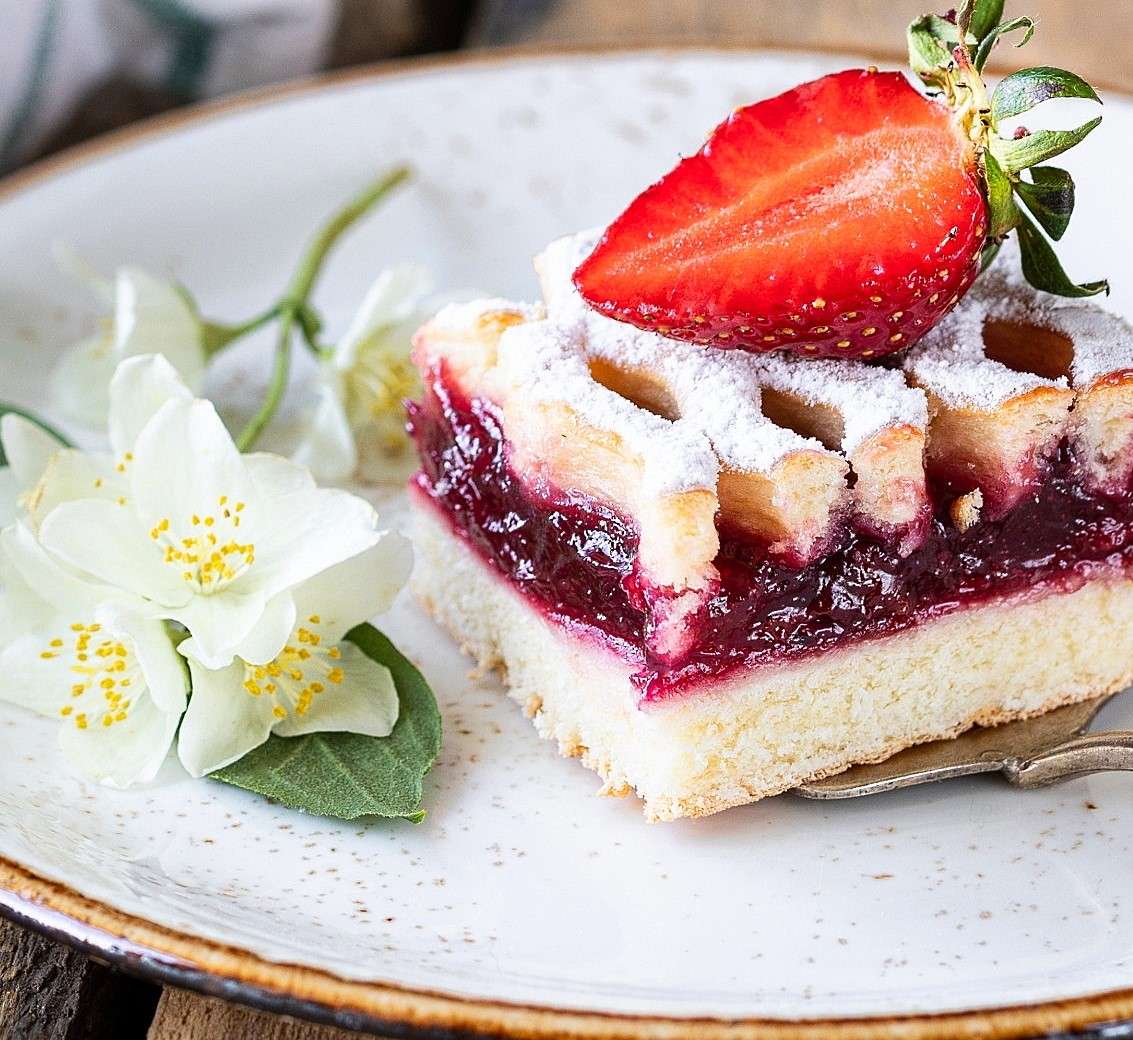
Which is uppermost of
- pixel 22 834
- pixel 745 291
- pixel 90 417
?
pixel 745 291

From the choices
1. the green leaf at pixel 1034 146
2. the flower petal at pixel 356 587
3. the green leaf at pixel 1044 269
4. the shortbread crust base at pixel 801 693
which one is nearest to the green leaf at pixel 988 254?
the green leaf at pixel 1044 269

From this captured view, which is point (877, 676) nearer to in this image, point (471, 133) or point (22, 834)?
point (22, 834)

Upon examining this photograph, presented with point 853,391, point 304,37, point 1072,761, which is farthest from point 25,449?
point 304,37

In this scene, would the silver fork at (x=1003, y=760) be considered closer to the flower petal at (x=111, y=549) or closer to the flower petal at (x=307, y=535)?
the flower petal at (x=307, y=535)

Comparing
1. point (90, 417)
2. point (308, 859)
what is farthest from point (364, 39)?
point (308, 859)

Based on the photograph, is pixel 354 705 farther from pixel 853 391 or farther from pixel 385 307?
pixel 385 307

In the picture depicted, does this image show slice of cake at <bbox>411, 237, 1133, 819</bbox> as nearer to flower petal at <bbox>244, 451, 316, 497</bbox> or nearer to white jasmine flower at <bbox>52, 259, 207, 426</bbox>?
flower petal at <bbox>244, 451, 316, 497</bbox>
